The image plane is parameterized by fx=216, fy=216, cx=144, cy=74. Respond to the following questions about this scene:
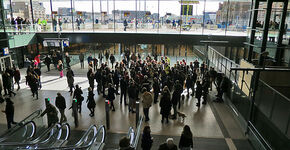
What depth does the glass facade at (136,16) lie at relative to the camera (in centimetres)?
2184

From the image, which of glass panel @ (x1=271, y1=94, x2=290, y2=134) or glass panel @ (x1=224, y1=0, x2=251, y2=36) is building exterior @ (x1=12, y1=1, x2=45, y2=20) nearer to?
glass panel @ (x1=224, y1=0, x2=251, y2=36)

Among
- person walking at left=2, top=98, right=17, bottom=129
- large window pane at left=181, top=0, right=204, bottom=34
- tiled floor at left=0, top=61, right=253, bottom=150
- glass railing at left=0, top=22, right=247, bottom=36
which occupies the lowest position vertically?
tiled floor at left=0, top=61, right=253, bottom=150

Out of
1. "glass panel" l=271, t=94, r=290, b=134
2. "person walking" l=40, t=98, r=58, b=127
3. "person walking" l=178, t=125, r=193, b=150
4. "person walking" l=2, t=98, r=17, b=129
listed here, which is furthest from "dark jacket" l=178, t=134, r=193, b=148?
"person walking" l=2, t=98, r=17, b=129

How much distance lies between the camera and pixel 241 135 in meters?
8.98

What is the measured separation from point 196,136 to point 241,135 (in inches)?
76.9

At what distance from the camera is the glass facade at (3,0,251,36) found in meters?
21.8

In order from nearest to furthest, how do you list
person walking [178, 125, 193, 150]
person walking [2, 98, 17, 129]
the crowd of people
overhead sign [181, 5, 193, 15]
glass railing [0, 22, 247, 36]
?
person walking [178, 125, 193, 150]
person walking [2, 98, 17, 129]
the crowd of people
glass railing [0, 22, 247, 36]
overhead sign [181, 5, 193, 15]

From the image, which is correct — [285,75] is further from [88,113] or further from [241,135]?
[88,113]

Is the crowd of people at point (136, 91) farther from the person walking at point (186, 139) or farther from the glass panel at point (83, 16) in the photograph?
the glass panel at point (83, 16)

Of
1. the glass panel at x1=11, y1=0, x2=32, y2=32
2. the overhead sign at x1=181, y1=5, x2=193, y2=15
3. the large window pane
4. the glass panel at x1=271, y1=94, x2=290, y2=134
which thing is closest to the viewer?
the glass panel at x1=271, y1=94, x2=290, y2=134

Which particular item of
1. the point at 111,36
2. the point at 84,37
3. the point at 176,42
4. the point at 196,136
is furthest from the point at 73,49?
the point at 196,136

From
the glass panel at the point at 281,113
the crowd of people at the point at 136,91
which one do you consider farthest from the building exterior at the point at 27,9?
the glass panel at the point at 281,113

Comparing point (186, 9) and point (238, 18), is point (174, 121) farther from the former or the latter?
point (238, 18)

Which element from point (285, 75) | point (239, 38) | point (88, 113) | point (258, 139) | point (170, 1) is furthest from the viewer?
point (170, 1)
